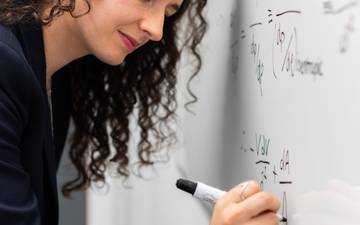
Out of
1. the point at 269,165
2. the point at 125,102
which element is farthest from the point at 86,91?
the point at 269,165

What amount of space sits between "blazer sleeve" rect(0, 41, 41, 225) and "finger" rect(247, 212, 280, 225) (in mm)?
239

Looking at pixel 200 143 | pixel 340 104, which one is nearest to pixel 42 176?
pixel 200 143

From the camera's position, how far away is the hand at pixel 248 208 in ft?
1.73

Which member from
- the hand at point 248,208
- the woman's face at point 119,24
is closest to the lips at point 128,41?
the woman's face at point 119,24

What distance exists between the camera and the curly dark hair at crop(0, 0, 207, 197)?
93 cm

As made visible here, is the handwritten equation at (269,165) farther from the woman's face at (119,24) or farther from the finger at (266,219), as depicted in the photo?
the woman's face at (119,24)

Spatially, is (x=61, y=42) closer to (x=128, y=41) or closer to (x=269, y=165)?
(x=128, y=41)

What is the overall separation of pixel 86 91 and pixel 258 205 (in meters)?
0.53

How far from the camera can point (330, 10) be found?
419 mm

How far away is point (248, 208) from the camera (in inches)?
20.9

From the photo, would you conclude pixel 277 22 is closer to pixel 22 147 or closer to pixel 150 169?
pixel 22 147

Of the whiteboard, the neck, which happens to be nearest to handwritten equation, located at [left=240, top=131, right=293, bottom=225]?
the whiteboard

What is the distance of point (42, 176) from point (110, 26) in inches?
8.5

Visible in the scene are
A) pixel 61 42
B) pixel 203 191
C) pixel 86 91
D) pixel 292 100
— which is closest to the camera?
pixel 292 100
